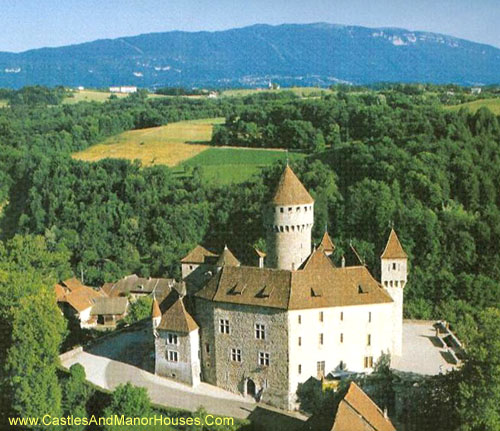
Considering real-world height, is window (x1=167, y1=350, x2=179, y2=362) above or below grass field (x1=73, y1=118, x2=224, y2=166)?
below

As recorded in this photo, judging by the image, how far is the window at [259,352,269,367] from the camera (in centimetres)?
3891

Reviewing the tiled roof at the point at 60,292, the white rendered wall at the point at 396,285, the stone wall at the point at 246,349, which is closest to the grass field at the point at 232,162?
the tiled roof at the point at 60,292

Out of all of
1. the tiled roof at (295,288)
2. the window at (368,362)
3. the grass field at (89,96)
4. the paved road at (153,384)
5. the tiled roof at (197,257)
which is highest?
the grass field at (89,96)

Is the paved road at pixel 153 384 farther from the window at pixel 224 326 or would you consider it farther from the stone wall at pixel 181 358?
the window at pixel 224 326

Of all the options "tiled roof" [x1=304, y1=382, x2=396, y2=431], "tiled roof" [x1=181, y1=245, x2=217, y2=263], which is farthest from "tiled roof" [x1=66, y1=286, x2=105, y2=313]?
"tiled roof" [x1=304, y1=382, x2=396, y2=431]

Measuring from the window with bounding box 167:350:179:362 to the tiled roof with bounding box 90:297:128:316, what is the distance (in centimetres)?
1974

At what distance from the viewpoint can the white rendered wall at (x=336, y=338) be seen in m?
38.2

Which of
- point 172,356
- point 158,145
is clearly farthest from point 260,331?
point 158,145

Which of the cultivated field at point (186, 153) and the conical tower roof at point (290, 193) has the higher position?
the conical tower roof at point (290, 193)

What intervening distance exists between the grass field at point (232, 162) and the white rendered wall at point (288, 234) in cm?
4480

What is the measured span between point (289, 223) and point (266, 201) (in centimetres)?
317

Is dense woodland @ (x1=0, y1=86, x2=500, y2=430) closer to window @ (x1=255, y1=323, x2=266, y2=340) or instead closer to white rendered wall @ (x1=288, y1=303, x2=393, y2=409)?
white rendered wall @ (x1=288, y1=303, x2=393, y2=409)

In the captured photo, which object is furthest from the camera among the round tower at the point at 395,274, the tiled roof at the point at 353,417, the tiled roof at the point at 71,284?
the tiled roof at the point at 71,284

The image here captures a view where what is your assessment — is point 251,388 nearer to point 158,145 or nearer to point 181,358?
point 181,358
